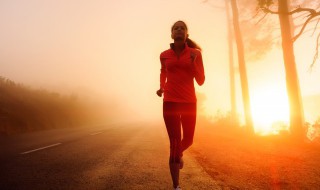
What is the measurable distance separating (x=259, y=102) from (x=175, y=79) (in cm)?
3743

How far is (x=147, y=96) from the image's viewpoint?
167750 millimetres

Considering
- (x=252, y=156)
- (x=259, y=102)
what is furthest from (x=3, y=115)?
(x=259, y=102)

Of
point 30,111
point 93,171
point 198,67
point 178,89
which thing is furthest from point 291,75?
point 30,111

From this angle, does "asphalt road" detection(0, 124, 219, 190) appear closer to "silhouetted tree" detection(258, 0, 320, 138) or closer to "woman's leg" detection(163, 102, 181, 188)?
"woman's leg" detection(163, 102, 181, 188)

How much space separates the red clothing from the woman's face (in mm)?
152

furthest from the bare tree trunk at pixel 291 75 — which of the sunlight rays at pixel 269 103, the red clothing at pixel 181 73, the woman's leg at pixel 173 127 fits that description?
the sunlight rays at pixel 269 103

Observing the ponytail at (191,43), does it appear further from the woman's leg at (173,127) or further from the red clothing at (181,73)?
the woman's leg at (173,127)

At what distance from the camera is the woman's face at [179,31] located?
3.91 meters

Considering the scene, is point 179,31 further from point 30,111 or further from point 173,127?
point 30,111

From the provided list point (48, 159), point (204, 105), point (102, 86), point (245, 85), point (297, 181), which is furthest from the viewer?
point (102, 86)

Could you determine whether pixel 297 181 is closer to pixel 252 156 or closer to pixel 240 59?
pixel 252 156

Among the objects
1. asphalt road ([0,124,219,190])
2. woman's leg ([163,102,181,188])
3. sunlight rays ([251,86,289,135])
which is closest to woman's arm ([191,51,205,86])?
woman's leg ([163,102,181,188])

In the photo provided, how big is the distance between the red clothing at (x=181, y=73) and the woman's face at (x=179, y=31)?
15cm

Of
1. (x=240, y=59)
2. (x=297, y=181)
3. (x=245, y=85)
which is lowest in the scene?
(x=297, y=181)
